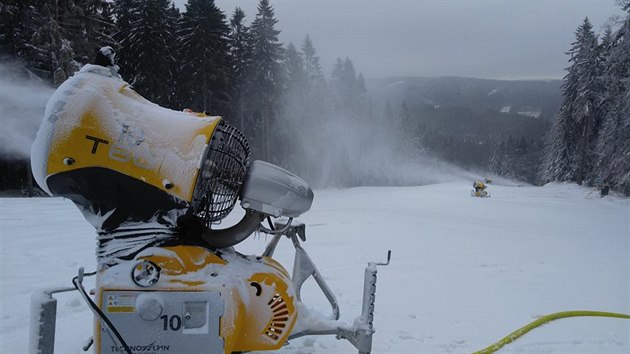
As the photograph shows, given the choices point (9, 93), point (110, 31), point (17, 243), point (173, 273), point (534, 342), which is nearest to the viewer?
point (173, 273)

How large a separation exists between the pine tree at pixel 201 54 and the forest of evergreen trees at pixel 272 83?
0.26 feet

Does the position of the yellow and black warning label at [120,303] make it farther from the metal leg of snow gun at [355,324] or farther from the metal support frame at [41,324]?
the metal leg of snow gun at [355,324]

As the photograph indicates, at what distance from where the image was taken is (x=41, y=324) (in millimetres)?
2217

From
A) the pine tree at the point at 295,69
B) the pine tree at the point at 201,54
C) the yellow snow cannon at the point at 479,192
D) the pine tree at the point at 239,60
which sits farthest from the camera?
the pine tree at the point at 295,69

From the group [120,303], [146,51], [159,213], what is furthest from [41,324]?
[146,51]

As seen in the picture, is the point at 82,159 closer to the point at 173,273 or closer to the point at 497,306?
the point at 173,273

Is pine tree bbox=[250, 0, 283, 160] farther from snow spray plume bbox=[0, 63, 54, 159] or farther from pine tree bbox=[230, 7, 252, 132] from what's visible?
snow spray plume bbox=[0, 63, 54, 159]

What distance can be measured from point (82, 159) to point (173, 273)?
2.58 ft

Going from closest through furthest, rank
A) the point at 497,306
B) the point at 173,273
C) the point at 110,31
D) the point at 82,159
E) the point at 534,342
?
the point at 82,159
the point at 173,273
the point at 534,342
the point at 497,306
the point at 110,31

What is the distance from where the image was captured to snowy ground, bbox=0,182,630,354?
12.6 feet

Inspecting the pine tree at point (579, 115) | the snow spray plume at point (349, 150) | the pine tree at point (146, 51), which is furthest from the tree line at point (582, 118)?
the pine tree at point (146, 51)

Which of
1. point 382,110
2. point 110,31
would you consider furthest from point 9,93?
point 382,110

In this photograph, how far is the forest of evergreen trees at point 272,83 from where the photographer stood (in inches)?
778

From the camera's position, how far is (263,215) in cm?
274
